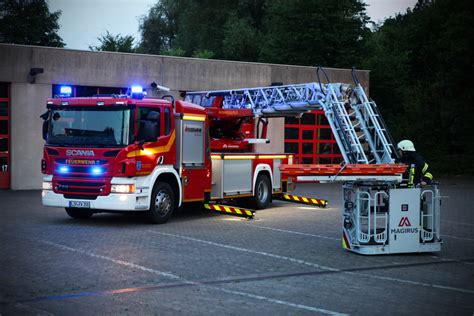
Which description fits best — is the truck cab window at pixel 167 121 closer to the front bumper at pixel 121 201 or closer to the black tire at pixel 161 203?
the black tire at pixel 161 203

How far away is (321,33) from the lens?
49.7m

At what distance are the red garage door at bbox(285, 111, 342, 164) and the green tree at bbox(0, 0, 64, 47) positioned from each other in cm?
3520

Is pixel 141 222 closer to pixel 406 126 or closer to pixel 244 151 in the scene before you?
pixel 244 151

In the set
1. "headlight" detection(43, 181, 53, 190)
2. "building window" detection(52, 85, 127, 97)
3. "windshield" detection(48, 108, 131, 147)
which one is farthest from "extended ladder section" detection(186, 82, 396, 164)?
"building window" detection(52, 85, 127, 97)

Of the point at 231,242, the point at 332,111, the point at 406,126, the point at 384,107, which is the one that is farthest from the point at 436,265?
the point at 384,107

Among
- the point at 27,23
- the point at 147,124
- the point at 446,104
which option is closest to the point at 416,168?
the point at 147,124

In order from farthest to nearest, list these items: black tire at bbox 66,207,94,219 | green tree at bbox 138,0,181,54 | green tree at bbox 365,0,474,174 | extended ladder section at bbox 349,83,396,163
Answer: green tree at bbox 138,0,181,54, green tree at bbox 365,0,474,174, extended ladder section at bbox 349,83,396,163, black tire at bbox 66,207,94,219

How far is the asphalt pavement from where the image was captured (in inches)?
309

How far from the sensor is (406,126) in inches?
1710

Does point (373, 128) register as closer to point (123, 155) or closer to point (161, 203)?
point (161, 203)

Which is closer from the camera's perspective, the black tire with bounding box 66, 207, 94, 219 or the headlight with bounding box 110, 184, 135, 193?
the headlight with bounding box 110, 184, 135, 193

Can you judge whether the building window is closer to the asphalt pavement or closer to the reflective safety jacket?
the asphalt pavement

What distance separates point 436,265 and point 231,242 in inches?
148

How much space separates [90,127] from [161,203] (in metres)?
2.26
